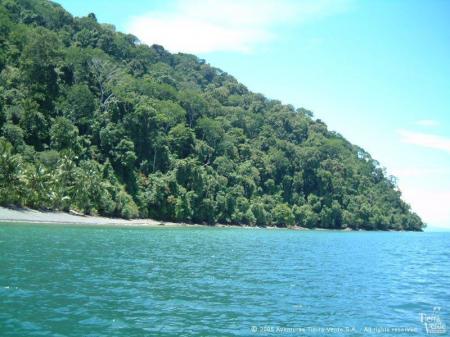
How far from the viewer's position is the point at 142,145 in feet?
345

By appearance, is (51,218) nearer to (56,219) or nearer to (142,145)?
(56,219)

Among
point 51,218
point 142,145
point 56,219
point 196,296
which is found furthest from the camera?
point 142,145

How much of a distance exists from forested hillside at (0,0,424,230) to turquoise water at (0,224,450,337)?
143ft

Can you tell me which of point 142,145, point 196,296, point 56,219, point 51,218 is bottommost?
point 56,219

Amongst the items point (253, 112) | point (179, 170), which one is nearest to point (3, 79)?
point (179, 170)

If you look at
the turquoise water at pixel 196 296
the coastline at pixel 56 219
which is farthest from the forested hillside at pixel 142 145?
the turquoise water at pixel 196 296

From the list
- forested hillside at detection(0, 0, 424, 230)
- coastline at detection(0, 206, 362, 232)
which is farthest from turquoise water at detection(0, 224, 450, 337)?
forested hillside at detection(0, 0, 424, 230)

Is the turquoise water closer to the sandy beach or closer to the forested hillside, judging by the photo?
the sandy beach

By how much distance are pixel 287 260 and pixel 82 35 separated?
11907 centimetres

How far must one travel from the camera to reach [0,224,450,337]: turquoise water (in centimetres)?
1568

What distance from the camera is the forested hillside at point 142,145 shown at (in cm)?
7931

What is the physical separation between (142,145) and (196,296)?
285 ft

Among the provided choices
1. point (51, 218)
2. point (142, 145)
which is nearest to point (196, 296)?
point (51, 218)

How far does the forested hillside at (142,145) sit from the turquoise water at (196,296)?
1711 inches
